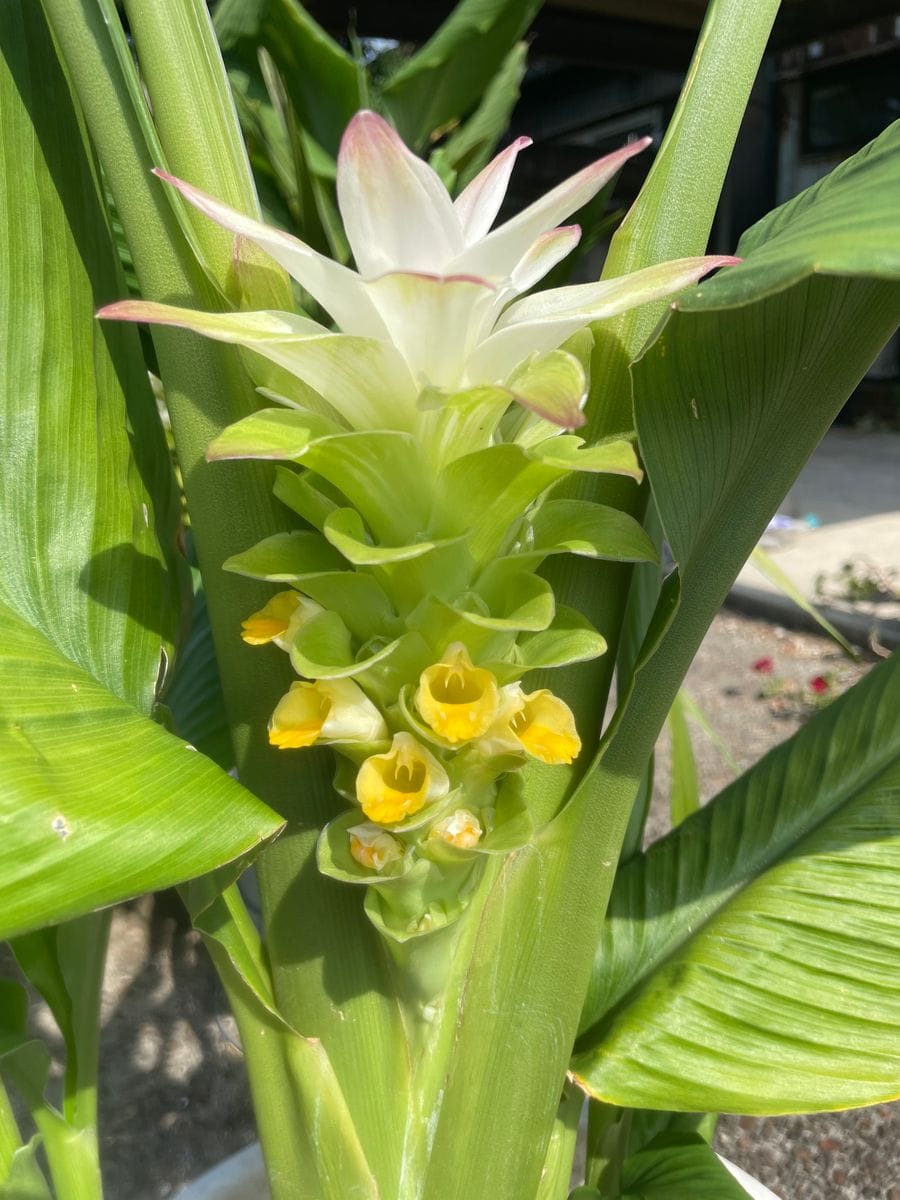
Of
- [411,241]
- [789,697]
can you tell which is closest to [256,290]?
[411,241]

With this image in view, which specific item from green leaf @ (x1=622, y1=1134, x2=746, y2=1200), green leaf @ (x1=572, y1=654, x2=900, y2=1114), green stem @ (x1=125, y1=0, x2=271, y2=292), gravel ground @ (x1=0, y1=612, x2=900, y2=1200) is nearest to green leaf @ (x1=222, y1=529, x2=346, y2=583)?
green stem @ (x1=125, y1=0, x2=271, y2=292)

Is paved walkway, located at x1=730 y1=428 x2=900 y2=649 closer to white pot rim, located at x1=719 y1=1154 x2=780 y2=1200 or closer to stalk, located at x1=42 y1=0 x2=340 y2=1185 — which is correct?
white pot rim, located at x1=719 y1=1154 x2=780 y2=1200

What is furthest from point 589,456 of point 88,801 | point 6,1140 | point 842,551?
point 842,551

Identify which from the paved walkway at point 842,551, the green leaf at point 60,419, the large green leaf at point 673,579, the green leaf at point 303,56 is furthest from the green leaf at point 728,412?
the paved walkway at point 842,551

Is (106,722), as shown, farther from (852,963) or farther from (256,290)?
(852,963)

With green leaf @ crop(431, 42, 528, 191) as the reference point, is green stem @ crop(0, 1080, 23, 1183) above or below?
below

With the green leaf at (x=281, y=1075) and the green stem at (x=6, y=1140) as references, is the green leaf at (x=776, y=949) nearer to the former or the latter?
the green leaf at (x=281, y=1075)

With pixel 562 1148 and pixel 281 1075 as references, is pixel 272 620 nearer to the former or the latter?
pixel 281 1075
